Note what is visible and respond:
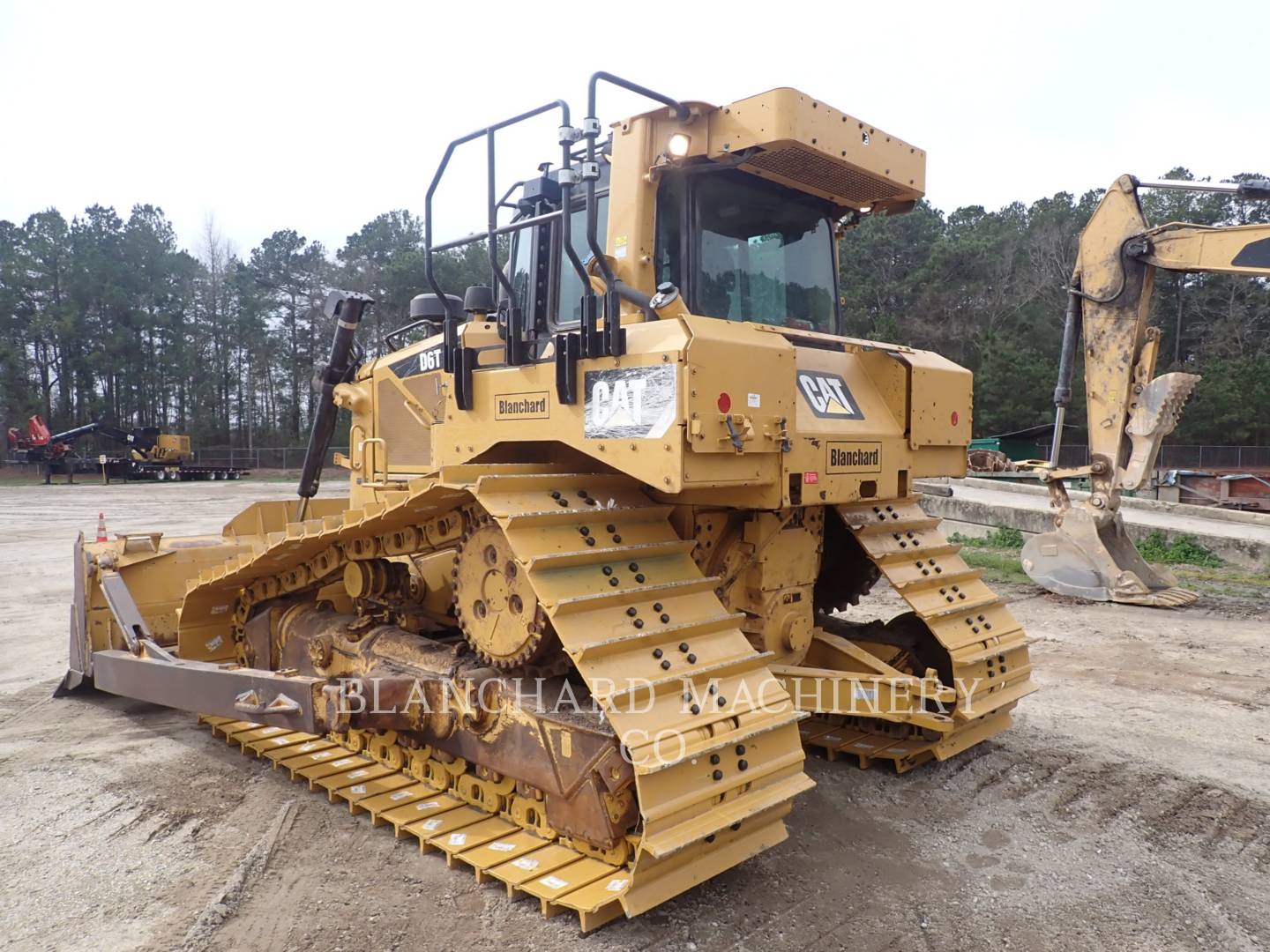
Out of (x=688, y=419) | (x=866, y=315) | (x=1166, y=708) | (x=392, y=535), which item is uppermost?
(x=866, y=315)

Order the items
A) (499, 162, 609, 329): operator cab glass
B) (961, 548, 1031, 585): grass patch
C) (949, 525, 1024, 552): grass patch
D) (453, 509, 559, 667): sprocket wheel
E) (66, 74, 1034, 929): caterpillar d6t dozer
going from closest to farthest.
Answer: (66, 74, 1034, 929): caterpillar d6t dozer → (453, 509, 559, 667): sprocket wheel → (499, 162, 609, 329): operator cab glass → (961, 548, 1031, 585): grass patch → (949, 525, 1024, 552): grass patch

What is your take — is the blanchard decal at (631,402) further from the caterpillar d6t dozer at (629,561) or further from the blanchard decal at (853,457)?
the blanchard decal at (853,457)

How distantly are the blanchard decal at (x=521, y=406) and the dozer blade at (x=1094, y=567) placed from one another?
7.82 metres

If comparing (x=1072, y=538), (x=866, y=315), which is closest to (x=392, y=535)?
(x=1072, y=538)

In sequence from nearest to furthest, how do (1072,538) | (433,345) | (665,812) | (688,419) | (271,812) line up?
(665,812), (688,419), (271,812), (433,345), (1072,538)

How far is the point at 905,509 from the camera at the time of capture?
18.1ft

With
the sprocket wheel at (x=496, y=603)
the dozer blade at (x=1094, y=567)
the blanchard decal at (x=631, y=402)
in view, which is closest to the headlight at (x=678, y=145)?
the blanchard decal at (x=631, y=402)

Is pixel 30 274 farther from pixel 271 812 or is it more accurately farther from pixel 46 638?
pixel 271 812

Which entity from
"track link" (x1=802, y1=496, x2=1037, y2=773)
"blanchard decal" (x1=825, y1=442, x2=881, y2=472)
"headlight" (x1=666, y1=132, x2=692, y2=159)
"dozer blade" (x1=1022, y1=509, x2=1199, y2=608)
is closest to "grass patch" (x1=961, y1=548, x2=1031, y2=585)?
"dozer blade" (x1=1022, y1=509, x2=1199, y2=608)

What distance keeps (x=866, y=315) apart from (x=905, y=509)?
115ft

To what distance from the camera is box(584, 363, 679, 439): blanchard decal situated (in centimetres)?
353

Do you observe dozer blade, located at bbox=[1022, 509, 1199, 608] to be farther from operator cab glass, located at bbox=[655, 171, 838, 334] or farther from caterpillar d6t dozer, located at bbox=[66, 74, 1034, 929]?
operator cab glass, located at bbox=[655, 171, 838, 334]

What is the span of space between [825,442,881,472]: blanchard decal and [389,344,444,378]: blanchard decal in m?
2.37

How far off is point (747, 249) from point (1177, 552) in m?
10.0
